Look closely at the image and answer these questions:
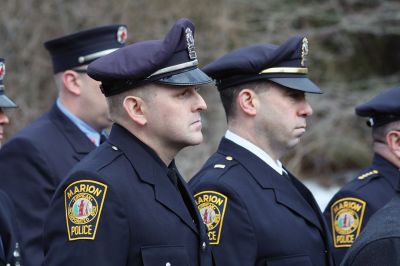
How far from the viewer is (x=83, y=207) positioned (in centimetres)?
370

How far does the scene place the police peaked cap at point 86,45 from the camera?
20.1 feet

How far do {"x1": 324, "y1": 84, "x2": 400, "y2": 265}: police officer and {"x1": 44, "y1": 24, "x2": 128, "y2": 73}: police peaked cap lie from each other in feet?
5.61

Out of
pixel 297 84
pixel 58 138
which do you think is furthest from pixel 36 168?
pixel 297 84

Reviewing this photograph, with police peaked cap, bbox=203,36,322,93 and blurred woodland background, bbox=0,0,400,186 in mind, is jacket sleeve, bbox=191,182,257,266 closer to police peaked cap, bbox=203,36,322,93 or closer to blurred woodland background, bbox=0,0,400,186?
police peaked cap, bbox=203,36,322,93

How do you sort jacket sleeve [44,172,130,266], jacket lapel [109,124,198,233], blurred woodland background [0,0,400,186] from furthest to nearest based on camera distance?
blurred woodland background [0,0,400,186], jacket lapel [109,124,198,233], jacket sleeve [44,172,130,266]

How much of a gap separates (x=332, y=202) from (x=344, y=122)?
8324mm

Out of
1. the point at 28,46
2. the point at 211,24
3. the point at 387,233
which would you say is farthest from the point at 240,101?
the point at 211,24

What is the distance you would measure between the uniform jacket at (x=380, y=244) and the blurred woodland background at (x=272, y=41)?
6646mm

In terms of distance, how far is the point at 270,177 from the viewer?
4637 millimetres

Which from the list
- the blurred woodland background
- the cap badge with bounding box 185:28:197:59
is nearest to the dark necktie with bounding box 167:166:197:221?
the cap badge with bounding box 185:28:197:59

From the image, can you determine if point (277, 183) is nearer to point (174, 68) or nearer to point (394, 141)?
point (174, 68)

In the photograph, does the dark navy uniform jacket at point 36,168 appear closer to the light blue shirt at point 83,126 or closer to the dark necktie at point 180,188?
the light blue shirt at point 83,126

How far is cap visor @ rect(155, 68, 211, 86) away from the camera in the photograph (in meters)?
3.96

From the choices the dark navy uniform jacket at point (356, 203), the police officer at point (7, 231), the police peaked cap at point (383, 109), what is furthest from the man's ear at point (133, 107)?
the police peaked cap at point (383, 109)
